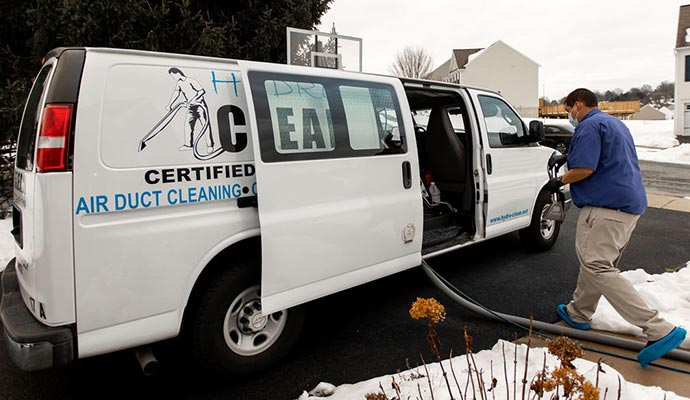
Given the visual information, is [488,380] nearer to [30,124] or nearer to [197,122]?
[197,122]

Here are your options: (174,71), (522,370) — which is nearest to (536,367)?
(522,370)

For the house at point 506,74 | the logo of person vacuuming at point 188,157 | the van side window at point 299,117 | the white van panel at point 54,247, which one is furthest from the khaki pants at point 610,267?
the house at point 506,74

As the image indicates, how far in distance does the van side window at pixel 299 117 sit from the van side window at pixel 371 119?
214mm

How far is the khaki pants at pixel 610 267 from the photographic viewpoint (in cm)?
305

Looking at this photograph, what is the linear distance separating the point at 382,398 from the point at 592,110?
294 cm

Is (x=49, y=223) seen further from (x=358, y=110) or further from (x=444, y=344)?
(x=444, y=344)

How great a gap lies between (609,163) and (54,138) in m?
3.51

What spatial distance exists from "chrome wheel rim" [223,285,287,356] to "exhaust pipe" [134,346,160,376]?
429mm

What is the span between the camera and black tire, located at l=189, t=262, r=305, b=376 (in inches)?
107

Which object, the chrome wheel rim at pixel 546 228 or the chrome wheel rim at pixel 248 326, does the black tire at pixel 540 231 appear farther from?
the chrome wheel rim at pixel 248 326

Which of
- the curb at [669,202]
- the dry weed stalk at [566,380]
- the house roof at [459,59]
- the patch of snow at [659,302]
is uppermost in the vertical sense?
the house roof at [459,59]

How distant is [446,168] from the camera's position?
5.28m

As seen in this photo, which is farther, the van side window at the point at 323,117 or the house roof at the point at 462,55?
the house roof at the point at 462,55

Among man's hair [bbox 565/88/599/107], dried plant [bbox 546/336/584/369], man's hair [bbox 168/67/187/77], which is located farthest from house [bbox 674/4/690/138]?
man's hair [bbox 168/67/187/77]
